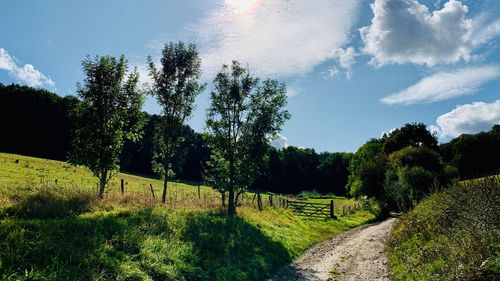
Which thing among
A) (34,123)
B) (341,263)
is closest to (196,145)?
(34,123)

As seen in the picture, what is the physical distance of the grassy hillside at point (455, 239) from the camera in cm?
1070

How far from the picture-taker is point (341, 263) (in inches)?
699

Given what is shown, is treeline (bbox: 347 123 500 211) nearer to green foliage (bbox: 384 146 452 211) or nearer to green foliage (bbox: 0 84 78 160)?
green foliage (bbox: 384 146 452 211)

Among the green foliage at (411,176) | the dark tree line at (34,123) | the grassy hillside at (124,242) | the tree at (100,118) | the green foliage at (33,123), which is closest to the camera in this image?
the grassy hillside at (124,242)

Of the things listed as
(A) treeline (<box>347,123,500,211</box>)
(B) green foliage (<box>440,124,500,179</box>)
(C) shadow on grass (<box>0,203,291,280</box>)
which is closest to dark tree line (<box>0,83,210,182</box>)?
(A) treeline (<box>347,123,500,211</box>)

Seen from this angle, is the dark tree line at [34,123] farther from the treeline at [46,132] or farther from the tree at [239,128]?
the tree at [239,128]

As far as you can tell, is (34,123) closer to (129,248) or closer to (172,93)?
(172,93)

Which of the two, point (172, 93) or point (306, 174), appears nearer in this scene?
point (172, 93)

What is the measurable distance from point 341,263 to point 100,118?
65.9ft

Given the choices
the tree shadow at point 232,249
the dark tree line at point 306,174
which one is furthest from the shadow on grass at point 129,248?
the dark tree line at point 306,174

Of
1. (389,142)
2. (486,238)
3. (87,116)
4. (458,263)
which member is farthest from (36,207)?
(389,142)

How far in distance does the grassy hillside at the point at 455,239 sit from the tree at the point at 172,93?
65.0 feet

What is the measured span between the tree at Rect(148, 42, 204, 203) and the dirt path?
51.0ft

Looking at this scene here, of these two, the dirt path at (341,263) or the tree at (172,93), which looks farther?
the tree at (172,93)
